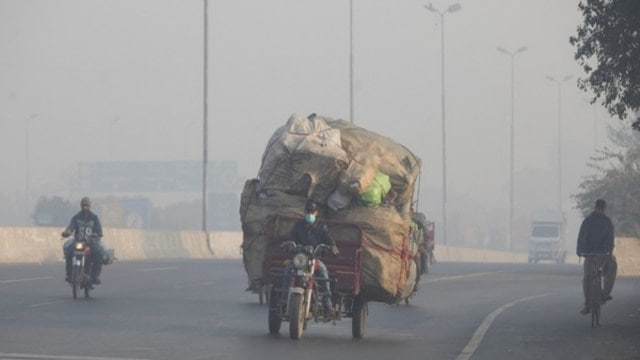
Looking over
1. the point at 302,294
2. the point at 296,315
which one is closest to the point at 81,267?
the point at 296,315

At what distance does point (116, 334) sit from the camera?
19281 millimetres

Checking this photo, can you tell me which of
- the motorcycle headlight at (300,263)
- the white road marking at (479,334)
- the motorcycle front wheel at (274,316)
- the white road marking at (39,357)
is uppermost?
the motorcycle headlight at (300,263)

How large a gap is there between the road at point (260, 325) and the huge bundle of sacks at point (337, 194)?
94 centimetres

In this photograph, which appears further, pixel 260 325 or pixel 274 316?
pixel 260 325

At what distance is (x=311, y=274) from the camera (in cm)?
1900

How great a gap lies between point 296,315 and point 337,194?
1872 mm

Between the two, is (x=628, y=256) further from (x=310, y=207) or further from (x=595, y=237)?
(x=310, y=207)

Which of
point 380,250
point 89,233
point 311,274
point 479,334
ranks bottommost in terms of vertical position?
point 479,334

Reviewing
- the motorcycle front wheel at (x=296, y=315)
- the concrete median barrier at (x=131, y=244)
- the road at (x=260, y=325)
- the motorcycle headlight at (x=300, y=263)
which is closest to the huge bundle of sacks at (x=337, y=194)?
the motorcycle headlight at (x=300, y=263)

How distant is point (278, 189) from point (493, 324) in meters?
4.69

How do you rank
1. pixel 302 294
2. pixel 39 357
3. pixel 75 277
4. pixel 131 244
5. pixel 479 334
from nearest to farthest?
pixel 39 357
pixel 302 294
pixel 479 334
pixel 75 277
pixel 131 244

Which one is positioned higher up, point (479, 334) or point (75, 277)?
point (75, 277)

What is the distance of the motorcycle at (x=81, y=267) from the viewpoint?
88.2 feet

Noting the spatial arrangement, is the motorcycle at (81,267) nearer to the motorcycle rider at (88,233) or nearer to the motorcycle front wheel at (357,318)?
the motorcycle rider at (88,233)
